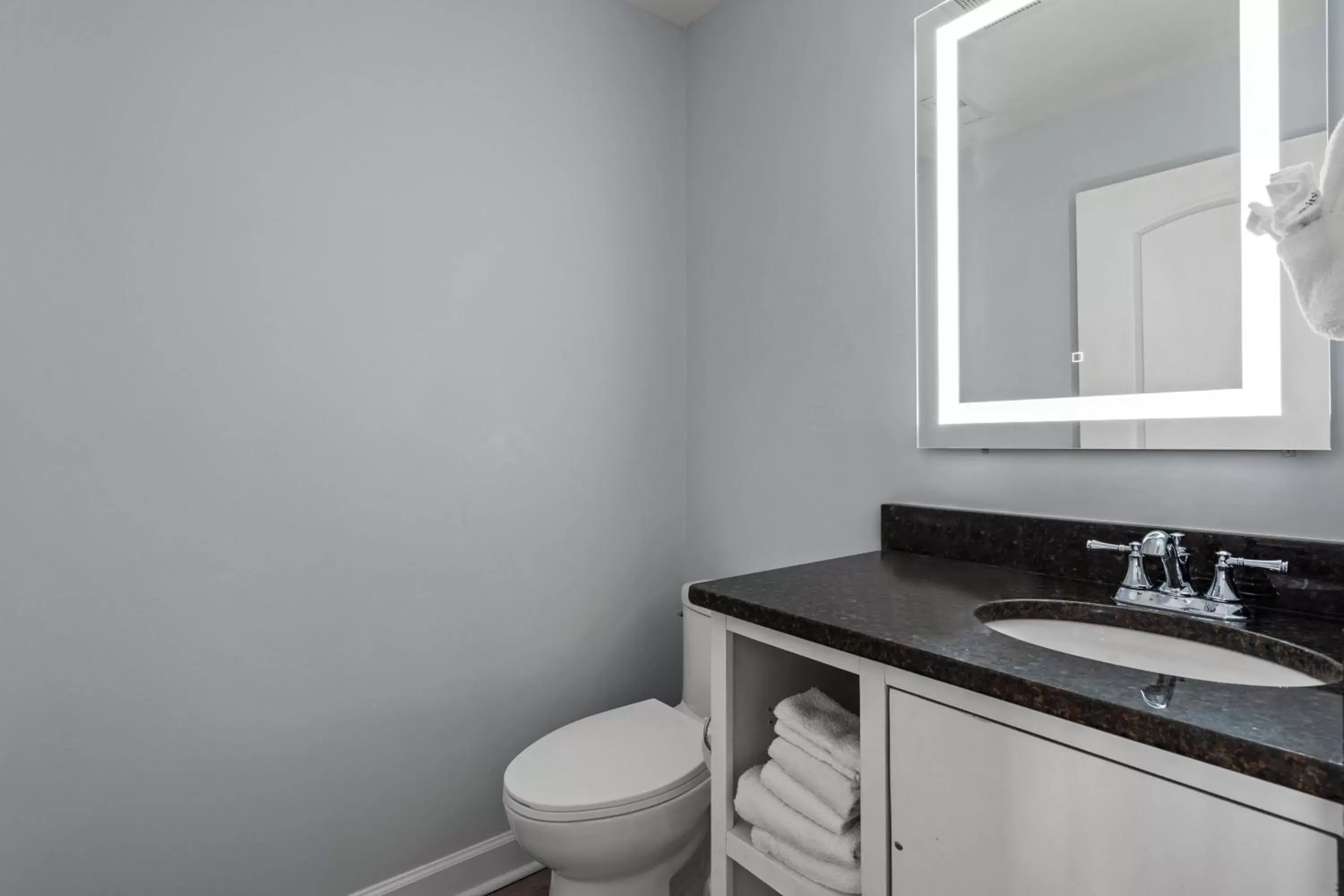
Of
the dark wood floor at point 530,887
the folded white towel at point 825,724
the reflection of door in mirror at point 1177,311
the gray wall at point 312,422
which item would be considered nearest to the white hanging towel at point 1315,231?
the reflection of door in mirror at point 1177,311

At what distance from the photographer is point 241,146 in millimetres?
1392

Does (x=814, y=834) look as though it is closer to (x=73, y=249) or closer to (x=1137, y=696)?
(x=1137, y=696)

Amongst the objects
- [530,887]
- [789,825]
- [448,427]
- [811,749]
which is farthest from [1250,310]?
[530,887]

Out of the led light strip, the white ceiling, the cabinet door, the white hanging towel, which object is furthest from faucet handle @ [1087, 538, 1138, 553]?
the white ceiling

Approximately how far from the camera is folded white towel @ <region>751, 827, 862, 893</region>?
36.5 inches

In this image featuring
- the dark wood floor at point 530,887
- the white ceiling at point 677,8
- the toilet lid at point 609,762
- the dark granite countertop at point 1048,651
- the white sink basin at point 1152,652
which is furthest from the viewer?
the white ceiling at point 677,8

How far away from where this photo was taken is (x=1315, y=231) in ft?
2.44

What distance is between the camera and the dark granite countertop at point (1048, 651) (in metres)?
0.56

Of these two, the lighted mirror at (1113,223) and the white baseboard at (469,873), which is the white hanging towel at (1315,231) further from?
the white baseboard at (469,873)

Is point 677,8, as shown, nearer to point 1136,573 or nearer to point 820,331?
point 820,331

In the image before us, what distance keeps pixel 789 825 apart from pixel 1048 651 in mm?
471

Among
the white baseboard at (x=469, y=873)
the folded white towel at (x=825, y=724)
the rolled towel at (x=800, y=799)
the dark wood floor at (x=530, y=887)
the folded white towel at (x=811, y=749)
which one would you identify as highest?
the folded white towel at (x=825, y=724)

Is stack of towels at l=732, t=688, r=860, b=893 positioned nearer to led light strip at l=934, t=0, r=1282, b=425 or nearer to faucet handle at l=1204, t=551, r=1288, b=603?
faucet handle at l=1204, t=551, r=1288, b=603

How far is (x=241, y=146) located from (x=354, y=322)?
0.41 meters
